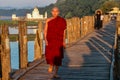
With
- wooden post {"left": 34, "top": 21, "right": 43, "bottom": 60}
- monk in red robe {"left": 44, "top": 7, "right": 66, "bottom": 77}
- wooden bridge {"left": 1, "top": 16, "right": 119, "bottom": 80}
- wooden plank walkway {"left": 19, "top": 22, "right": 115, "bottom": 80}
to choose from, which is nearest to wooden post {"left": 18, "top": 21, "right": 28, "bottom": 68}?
wooden bridge {"left": 1, "top": 16, "right": 119, "bottom": 80}

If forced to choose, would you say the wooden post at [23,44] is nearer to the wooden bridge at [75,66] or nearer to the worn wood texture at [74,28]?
the wooden bridge at [75,66]

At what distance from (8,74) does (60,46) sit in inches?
60.4

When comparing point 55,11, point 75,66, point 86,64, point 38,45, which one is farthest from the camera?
point 38,45

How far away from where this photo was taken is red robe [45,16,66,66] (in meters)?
9.63

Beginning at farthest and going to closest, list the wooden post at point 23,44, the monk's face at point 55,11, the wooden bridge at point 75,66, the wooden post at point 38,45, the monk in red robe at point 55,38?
1. the wooden post at point 38,45
2. the wooden post at point 23,44
3. the wooden bridge at point 75,66
4. the monk in red robe at point 55,38
5. the monk's face at point 55,11

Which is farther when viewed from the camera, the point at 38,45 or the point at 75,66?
the point at 38,45

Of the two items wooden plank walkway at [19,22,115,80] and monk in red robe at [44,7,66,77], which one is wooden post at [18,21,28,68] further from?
monk in red robe at [44,7,66,77]

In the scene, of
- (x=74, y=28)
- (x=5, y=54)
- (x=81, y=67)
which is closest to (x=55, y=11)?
(x=5, y=54)

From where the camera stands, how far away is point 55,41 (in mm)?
9750

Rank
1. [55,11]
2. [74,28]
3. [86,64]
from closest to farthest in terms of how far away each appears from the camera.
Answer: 1. [55,11]
2. [86,64]
3. [74,28]

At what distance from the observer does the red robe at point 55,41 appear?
9.63 metres

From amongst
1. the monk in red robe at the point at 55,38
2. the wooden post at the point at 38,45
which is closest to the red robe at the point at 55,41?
the monk in red robe at the point at 55,38

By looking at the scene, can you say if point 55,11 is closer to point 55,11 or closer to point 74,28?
point 55,11

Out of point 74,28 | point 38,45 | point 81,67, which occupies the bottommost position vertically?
point 81,67
